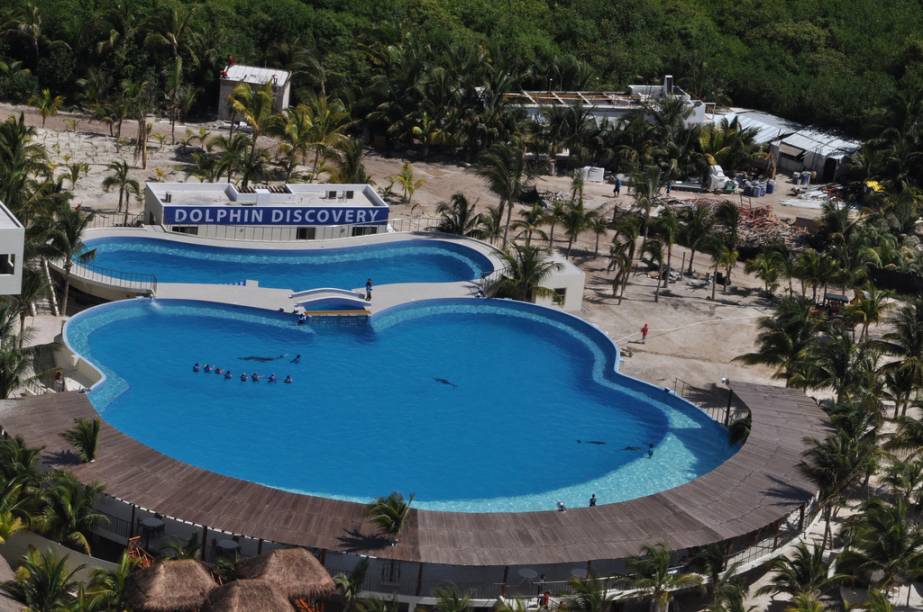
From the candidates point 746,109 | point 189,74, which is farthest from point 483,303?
point 746,109

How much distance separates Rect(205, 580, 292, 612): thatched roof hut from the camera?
33.0m

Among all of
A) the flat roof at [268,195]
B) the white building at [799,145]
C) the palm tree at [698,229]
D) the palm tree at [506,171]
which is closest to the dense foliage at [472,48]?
the white building at [799,145]

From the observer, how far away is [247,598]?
33.1 meters

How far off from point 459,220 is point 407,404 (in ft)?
53.9

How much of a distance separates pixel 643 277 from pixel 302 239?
589 inches

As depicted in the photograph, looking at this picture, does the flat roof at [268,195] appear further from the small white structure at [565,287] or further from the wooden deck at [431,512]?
the wooden deck at [431,512]

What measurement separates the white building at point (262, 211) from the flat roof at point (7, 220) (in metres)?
13.2

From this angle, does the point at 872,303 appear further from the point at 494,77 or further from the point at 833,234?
the point at 494,77

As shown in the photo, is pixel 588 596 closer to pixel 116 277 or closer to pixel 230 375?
pixel 230 375

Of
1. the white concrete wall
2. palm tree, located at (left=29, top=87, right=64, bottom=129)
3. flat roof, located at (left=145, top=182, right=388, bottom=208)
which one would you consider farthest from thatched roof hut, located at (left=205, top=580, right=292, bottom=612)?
palm tree, located at (left=29, top=87, right=64, bottom=129)

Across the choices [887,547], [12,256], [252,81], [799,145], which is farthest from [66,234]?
[799,145]

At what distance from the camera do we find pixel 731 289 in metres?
62.1

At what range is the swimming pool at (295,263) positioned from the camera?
57.5m

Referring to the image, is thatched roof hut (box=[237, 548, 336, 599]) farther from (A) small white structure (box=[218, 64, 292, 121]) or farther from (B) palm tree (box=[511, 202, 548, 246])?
(A) small white structure (box=[218, 64, 292, 121])
